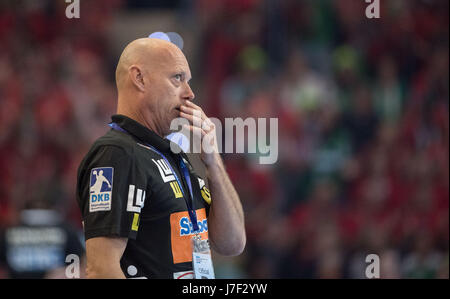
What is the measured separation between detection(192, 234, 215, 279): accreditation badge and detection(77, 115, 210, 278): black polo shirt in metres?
0.03

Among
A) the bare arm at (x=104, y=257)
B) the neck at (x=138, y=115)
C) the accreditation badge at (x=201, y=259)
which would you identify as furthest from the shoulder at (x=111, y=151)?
the accreditation badge at (x=201, y=259)

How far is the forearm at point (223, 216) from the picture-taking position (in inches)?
117

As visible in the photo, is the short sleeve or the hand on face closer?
the short sleeve

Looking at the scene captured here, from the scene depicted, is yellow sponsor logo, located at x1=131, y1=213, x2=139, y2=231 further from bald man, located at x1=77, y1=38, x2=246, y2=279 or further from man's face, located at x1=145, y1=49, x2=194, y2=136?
man's face, located at x1=145, y1=49, x2=194, y2=136

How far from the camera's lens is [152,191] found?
270 cm

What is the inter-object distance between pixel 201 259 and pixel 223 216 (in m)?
0.27

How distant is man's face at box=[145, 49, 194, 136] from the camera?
2.90 m

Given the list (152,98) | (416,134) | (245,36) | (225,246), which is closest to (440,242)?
(416,134)

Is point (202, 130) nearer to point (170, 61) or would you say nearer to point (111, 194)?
point (170, 61)

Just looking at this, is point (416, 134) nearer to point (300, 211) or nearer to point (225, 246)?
point (300, 211)

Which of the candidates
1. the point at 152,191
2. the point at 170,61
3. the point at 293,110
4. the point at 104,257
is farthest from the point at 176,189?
the point at 293,110

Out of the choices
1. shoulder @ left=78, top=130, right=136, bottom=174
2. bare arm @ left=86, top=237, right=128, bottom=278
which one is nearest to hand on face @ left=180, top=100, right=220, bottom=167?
shoulder @ left=78, top=130, right=136, bottom=174

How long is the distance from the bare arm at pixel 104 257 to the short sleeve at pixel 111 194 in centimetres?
3
